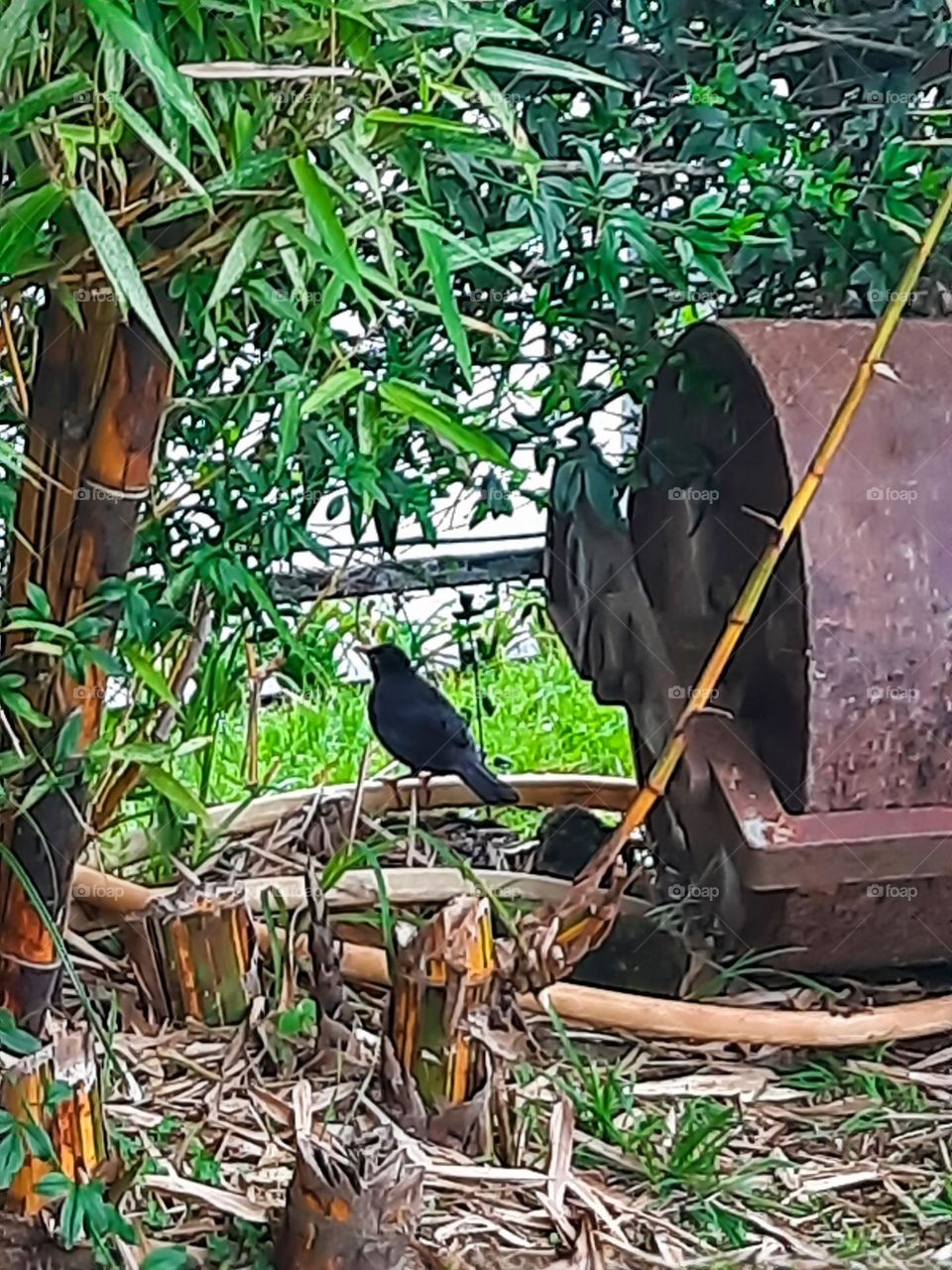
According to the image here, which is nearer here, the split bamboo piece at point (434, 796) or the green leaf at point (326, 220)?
the green leaf at point (326, 220)

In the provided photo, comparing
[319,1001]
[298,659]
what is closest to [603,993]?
[319,1001]

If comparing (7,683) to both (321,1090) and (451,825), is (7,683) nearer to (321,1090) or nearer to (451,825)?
(321,1090)

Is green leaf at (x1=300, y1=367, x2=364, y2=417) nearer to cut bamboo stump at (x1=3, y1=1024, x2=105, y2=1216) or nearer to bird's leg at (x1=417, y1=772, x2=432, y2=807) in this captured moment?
cut bamboo stump at (x1=3, y1=1024, x2=105, y2=1216)

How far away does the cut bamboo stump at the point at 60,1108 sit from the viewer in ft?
2.61

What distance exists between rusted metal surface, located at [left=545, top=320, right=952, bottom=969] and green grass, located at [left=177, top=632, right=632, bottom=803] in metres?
0.47

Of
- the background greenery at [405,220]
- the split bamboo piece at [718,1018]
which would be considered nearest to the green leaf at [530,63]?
the background greenery at [405,220]

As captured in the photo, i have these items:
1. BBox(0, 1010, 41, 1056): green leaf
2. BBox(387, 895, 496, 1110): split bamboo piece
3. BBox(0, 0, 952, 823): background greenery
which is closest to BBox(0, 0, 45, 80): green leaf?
BBox(0, 0, 952, 823): background greenery

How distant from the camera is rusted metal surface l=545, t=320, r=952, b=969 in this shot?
1.12 meters

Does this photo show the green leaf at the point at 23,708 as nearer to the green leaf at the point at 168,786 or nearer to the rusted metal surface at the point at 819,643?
the green leaf at the point at 168,786

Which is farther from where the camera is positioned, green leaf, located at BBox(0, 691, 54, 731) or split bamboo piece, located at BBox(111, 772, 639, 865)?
split bamboo piece, located at BBox(111, 772, 639, 865)

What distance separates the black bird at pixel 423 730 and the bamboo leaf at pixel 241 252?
2.55 feet

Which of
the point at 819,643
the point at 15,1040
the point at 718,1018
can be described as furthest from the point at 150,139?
the point at 718,1018

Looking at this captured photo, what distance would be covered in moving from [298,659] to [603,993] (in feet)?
1.09

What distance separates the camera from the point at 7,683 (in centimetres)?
83
